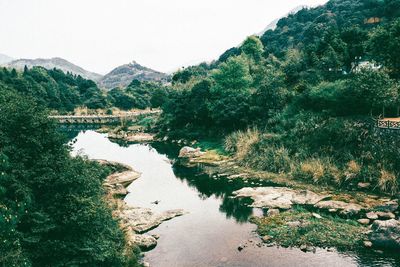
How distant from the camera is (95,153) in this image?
4741 centimetres

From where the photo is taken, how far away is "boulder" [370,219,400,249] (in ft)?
54.9

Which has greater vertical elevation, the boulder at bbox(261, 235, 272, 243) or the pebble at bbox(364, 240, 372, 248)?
the pebble at bbox(364, 240, 372, 248)

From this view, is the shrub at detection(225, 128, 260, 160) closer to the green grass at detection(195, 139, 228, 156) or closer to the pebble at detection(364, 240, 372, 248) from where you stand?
the green grass at detection(195, 139, 228, 156)

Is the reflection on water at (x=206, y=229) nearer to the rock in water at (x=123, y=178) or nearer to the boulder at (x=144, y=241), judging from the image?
the boulder at (x=144, y=241)

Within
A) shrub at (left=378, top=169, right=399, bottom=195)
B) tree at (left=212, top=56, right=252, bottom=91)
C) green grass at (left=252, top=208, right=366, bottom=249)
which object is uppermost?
tree at (left=212, top=56, right=252, bottom=91)

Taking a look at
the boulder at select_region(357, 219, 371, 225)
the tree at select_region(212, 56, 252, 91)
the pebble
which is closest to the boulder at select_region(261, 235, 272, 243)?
the pebble

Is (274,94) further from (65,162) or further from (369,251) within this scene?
(65,162)

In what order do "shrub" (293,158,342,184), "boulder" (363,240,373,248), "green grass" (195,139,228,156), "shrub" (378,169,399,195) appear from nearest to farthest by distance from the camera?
1. "boulder" (363,240,373,248)
2. "shrub" (378,169,399,195)
3. "shrub" (293,158,342,184)
4. "green grass" (195,139,228,156)

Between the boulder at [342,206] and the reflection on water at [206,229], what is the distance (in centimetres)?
456

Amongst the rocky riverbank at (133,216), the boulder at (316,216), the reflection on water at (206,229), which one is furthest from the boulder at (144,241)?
the boulder at (316,216)

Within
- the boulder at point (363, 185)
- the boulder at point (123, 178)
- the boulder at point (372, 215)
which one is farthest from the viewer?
the boulder at point (123, 178)

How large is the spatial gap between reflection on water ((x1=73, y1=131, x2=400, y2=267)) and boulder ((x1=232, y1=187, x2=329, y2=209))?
3.36 feet

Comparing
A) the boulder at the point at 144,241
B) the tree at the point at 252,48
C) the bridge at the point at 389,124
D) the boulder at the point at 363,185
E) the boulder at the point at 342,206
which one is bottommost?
the boulder at the point at 144,241

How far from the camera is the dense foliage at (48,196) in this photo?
11.4m
